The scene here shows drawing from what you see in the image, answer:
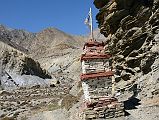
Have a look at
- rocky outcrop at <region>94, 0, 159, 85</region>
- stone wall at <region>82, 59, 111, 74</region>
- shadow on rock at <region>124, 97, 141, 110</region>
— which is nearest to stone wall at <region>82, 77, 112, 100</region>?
stone wall at <region>82, 59, 111, 74</region>

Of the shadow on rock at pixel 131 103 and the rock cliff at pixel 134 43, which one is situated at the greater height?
the rock cliff at pixel 134 43

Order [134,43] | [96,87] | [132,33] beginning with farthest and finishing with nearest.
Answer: [132,33] < [134,43] < [96,87]

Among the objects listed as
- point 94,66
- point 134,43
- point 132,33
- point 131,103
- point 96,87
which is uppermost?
point 132,33

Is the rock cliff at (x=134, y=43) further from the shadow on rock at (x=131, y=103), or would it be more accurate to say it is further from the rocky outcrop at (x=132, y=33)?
the shadow on rock at (x=131, y=103)

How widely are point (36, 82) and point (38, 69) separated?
30.2 feet

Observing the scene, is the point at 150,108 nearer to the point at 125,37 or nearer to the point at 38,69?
the point at 125,37

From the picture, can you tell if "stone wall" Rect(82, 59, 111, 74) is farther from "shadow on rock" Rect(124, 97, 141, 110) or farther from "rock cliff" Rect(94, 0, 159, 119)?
"rock cliff" Rect(94, 0, 159, 119)

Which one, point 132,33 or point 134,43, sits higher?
point 132,33

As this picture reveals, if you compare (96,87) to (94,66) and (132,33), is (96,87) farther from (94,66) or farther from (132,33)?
(132,33)

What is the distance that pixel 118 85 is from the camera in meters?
32.1

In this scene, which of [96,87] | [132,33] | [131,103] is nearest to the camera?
[96,87]

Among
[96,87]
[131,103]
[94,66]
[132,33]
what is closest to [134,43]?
[132,33]

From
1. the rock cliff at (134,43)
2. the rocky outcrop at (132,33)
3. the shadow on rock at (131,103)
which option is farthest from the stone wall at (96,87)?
the rocky outcrop at (132,33)

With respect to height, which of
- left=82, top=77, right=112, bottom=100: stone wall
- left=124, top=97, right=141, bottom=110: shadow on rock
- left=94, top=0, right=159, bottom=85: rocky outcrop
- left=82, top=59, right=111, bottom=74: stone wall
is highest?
left=94, top=0, right=159, bottom=85: rocky outcrop
